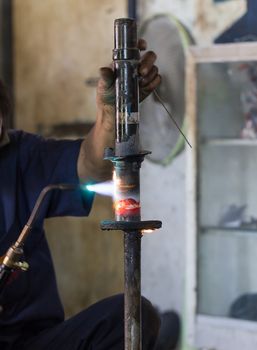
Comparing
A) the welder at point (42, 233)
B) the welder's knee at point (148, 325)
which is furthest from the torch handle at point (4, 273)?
the welder's knee at point (148, 325)

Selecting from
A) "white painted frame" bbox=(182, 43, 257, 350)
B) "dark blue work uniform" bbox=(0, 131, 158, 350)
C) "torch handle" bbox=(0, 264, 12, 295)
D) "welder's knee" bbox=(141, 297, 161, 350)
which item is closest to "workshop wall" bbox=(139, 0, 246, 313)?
"white painted frame" bbox=(182, 43, 257, 350)

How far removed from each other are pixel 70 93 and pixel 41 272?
1.73 m

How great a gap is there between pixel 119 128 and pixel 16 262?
415mm

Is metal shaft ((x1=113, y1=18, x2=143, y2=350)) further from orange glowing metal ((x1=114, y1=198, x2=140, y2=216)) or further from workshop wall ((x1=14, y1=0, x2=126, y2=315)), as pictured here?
workshop wall ((x1=14, y1=0, x2=126, y2=315))

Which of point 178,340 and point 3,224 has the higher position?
point 3,224

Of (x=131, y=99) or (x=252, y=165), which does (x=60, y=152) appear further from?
(x=252, y=165)

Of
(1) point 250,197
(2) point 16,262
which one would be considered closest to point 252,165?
(1) point 250,197

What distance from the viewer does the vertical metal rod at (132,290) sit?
1.36 metres

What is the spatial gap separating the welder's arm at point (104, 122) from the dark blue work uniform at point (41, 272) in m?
0.04

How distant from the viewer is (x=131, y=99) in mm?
1357

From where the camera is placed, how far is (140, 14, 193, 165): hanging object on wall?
313cm

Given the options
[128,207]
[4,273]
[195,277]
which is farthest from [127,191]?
[195,277]

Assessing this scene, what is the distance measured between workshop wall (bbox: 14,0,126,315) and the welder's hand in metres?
1.89

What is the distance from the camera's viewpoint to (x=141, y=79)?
1.42 meters
